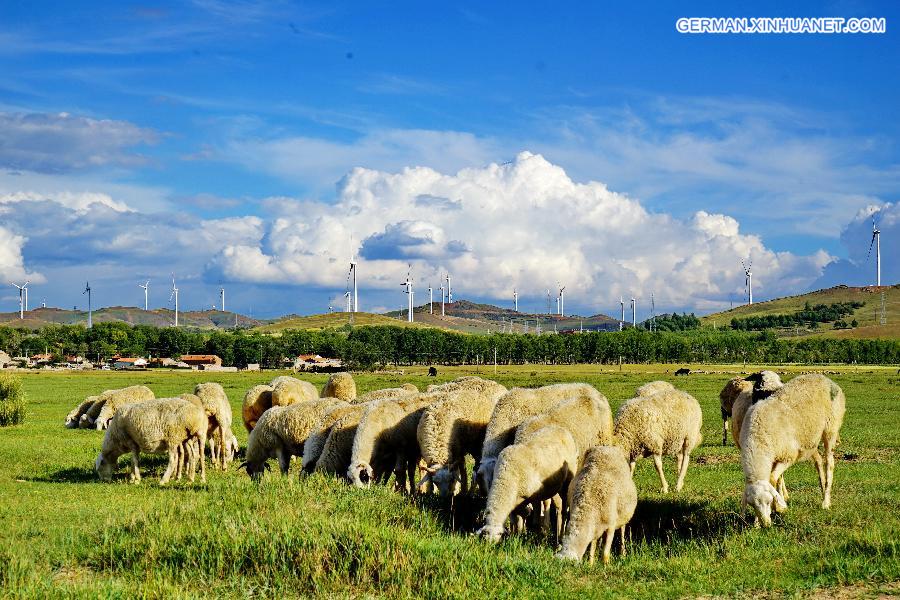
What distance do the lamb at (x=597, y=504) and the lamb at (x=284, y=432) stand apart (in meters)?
7.13

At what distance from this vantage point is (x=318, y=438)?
16688mm

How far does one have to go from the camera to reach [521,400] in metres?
15.7

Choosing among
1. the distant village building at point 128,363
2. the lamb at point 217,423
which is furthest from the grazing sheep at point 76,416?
the distant village building at point 128,363

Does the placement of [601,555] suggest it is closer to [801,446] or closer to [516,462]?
[516,462]

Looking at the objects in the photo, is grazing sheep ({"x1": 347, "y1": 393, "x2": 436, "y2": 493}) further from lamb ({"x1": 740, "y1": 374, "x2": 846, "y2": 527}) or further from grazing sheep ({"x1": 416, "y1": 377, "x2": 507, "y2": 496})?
lamb ({"x1": 740, "y1": 374, "x2": 846, "y2": 527})

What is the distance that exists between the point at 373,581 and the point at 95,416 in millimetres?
26451

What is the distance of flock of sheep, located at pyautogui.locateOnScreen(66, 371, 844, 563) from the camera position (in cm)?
1253

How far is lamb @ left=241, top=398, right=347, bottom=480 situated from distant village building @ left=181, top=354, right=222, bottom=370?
424 feet

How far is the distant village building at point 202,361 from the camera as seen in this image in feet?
473

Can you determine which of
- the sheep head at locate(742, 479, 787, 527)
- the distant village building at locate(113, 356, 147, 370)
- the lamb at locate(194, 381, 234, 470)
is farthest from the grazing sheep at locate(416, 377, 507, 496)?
the distant village building at locate(113, 356, 147, 370)

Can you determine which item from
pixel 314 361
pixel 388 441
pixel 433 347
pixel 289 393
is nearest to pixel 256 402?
pixel 289 393

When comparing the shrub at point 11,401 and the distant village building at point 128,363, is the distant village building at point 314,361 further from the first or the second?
the shrub at point 11,401

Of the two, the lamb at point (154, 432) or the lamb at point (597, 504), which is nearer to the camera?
the lamb at point (597, 504)

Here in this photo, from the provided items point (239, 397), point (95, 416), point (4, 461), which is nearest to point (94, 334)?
point (239, 397)
